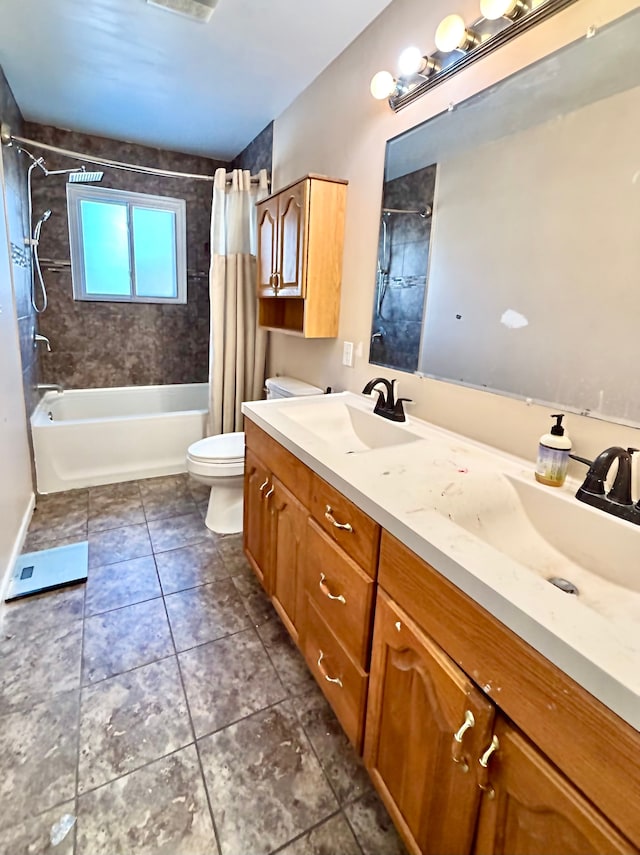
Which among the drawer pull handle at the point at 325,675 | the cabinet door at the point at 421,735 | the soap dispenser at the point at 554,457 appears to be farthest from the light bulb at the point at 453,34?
the drawer pull handle at the point at 325,675

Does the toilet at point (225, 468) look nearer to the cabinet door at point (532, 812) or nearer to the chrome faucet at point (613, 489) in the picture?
the chrome faucet at point (613, 489)

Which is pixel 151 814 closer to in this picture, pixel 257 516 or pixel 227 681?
pixel 227 681

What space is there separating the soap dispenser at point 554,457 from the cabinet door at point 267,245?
5.76 feet

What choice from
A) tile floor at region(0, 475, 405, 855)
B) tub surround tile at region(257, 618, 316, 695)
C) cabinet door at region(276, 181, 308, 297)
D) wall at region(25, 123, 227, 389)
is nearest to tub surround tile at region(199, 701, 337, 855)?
tile floor at region(0, 475, 405, 855)

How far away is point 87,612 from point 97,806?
81 centimetres

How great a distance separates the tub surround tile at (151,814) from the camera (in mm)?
1022

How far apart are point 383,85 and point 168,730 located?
92.8 inches

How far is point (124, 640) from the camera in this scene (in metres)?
1.64

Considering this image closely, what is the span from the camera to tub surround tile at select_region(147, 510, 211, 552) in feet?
7.48

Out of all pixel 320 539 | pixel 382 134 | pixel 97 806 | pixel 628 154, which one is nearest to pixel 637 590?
pixel 320 539

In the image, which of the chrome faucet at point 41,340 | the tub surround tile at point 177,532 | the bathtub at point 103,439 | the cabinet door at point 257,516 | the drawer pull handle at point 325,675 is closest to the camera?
the drawer pull handle at point 325,675

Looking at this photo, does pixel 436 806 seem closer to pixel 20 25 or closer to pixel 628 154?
pixel 628 154

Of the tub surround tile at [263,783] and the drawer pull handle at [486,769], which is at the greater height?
the drawer pull handle at [486,769]

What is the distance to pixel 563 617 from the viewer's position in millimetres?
604
